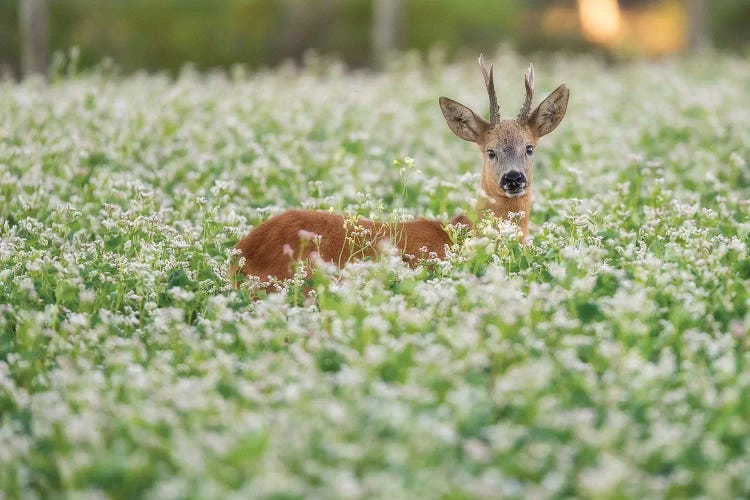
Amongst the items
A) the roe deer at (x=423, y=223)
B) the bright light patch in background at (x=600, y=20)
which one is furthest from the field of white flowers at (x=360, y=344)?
the bright light patch in background at (x=600, y=20)

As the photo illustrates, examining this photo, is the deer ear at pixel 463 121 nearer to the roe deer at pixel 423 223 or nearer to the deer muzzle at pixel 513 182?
the roe deer at pixel 423 223

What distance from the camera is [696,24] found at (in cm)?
2278

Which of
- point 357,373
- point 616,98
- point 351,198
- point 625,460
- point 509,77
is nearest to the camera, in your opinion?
point 625,460

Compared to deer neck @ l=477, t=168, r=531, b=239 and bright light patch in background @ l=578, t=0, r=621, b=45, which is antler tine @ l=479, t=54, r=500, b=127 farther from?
bright light patch in background @ l=578, t=0, r=621, b=45

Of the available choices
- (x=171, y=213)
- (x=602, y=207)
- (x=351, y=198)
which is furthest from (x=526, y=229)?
(x=171, y=213)

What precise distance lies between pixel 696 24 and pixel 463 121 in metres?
16.5

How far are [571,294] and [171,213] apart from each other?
3.44 m

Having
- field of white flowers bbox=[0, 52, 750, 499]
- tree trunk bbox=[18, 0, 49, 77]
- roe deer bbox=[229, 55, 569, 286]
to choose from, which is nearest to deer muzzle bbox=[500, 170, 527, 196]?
roe deer bbox=[229, 55, 569, 286]

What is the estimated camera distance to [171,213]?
8.01 meters

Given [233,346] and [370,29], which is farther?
[370,29]

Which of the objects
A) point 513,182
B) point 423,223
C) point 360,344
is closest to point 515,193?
point 513,182

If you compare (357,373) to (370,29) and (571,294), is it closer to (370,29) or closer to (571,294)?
(571,294)

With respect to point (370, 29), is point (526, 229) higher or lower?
lower

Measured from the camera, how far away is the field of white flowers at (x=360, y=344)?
394 centimetres
